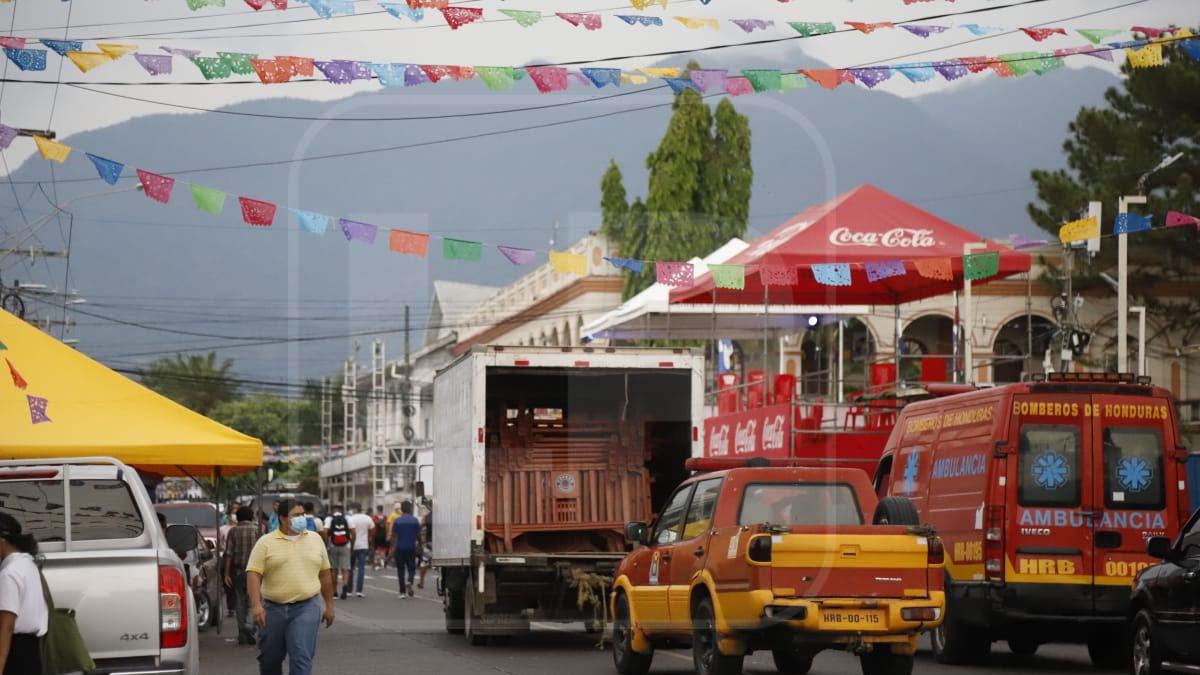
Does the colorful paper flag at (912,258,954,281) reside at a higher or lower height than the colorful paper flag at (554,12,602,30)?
lower

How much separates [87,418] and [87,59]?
3633mm

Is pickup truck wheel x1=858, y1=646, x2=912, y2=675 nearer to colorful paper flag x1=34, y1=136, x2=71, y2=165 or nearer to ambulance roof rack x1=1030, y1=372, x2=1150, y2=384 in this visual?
ambulance roof rack x1=1030, y1=372, x2=1150, y2=384

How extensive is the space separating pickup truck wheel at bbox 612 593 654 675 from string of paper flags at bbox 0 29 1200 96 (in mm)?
5705

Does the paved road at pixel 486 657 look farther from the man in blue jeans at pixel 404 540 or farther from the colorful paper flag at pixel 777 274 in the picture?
the man in blue jeans at pixel 404 540

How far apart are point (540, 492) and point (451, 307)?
7681 centimetres

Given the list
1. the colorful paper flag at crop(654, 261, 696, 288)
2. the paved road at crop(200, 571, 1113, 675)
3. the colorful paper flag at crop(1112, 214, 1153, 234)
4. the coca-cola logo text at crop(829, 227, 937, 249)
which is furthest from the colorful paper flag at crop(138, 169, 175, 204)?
the colorful paper flag at crop(1112, 214, 1153, 234)

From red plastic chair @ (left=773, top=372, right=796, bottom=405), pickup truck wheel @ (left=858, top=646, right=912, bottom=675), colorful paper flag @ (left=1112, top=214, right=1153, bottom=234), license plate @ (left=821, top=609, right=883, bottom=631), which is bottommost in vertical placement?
pickup truck wheel @ (left=858, top=646, right=912, bottom=675)

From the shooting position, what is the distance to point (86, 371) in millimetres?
18000

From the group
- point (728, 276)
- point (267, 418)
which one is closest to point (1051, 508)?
point (728, 276)

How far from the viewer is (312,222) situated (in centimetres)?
1966

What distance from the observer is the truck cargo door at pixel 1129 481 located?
15.3 m

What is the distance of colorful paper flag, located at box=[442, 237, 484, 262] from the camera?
21094mm

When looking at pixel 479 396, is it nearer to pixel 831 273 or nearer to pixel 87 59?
pixel 87 59

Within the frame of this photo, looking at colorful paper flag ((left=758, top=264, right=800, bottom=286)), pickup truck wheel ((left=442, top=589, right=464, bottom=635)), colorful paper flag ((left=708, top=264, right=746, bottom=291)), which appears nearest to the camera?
pickup truck wheel ((left=442, top=589, right=464, bottom=635))
